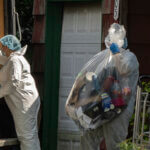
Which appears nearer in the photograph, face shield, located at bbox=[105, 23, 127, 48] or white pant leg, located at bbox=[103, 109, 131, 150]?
white pant leg, located at bbox=[103, 109, 131, 150]

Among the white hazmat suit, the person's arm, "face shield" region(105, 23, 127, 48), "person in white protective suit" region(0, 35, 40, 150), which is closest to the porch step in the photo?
"person in white protective suit" region(0, 35, 40, 150)

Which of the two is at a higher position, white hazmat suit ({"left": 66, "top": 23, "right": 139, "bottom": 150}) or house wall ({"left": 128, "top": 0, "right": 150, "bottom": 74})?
house wall ({"left": 128, "top": 0, "right": 150, "bottom": 74})

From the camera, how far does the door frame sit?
9172 millimetres

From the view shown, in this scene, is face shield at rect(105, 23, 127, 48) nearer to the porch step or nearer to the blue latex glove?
the blue latex glove

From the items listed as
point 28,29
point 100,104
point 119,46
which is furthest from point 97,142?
point 28,29

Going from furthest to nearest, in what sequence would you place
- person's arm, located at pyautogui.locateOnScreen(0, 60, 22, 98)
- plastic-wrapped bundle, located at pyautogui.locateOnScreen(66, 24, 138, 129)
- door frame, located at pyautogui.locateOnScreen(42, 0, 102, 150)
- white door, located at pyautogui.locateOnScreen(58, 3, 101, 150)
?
door frame, located at pyautogui.locateOnScreen(42, 0, 102, 150) < white door, located at pyautogui.locateOnScreen(58, 3, 101, 150) < person's arm, located at pyautogui.locateOnScreen(0, 60, 22, 98) < plastic-wrapped bundle, located at pyautogui.locateOnScreen(66, 24, 138, 129)

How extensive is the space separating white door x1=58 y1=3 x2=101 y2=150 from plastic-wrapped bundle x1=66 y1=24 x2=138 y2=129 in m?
2.06

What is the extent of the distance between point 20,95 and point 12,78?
31cm

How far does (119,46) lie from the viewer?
6.83m

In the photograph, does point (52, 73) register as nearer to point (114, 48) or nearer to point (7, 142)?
point (7, 142)

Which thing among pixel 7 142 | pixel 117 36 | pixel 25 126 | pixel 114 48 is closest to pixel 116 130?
pixel 114 48

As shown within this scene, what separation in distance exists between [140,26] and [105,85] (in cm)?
194

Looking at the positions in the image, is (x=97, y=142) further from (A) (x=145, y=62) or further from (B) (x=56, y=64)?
(B) (x=56, y=64)

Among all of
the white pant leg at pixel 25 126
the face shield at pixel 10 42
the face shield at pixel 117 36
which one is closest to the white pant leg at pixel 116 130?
the face shield at pixel 117 36
